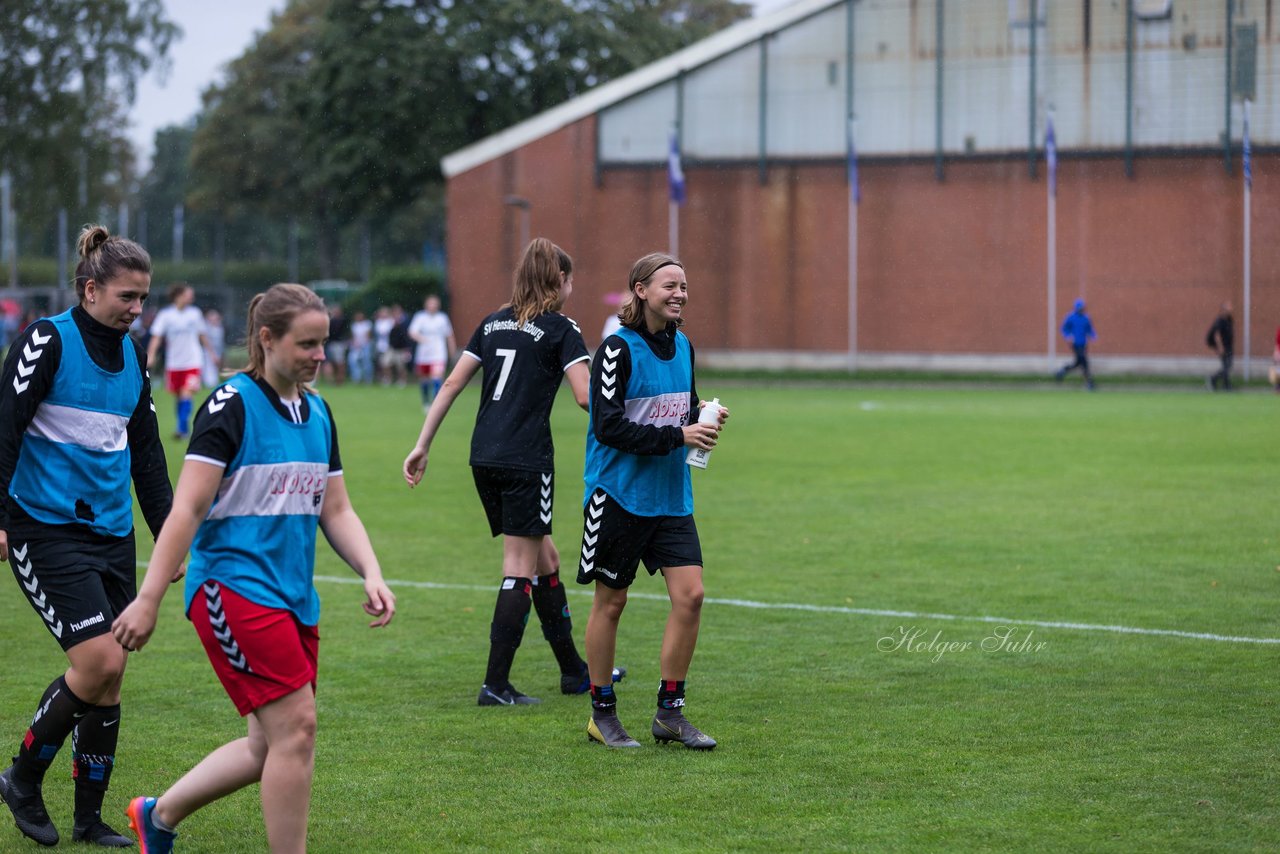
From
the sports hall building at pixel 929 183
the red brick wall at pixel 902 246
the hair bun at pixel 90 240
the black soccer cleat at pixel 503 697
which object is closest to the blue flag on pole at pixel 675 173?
the sports hall building at pixel 929 183

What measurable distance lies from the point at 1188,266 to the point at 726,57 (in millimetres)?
13656

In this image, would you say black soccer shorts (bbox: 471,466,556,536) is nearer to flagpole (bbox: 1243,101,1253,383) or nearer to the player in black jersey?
the player in black jersey

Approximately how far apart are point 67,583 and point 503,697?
2.52m

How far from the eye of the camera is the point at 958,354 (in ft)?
139

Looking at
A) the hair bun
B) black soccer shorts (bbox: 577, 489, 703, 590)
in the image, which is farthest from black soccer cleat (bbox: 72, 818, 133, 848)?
black soccer shorts (bbox: 577, 489, 703, 590)

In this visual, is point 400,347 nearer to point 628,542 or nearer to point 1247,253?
point 1247,253

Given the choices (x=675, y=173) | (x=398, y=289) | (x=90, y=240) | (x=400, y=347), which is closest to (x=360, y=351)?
(x=400, y=347)

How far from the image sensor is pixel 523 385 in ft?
23.3

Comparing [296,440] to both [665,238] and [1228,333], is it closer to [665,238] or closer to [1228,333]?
[1228,333]

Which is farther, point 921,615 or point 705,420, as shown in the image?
point 921,615

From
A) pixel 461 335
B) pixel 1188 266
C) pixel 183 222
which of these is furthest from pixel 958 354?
pixel 183 222

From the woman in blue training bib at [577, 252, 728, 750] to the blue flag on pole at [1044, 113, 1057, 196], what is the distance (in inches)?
Answer: 1383

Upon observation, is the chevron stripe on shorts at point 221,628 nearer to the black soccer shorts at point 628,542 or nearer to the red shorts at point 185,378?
the black soccer shorts at point 628,542

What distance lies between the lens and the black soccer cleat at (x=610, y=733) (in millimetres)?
6250
